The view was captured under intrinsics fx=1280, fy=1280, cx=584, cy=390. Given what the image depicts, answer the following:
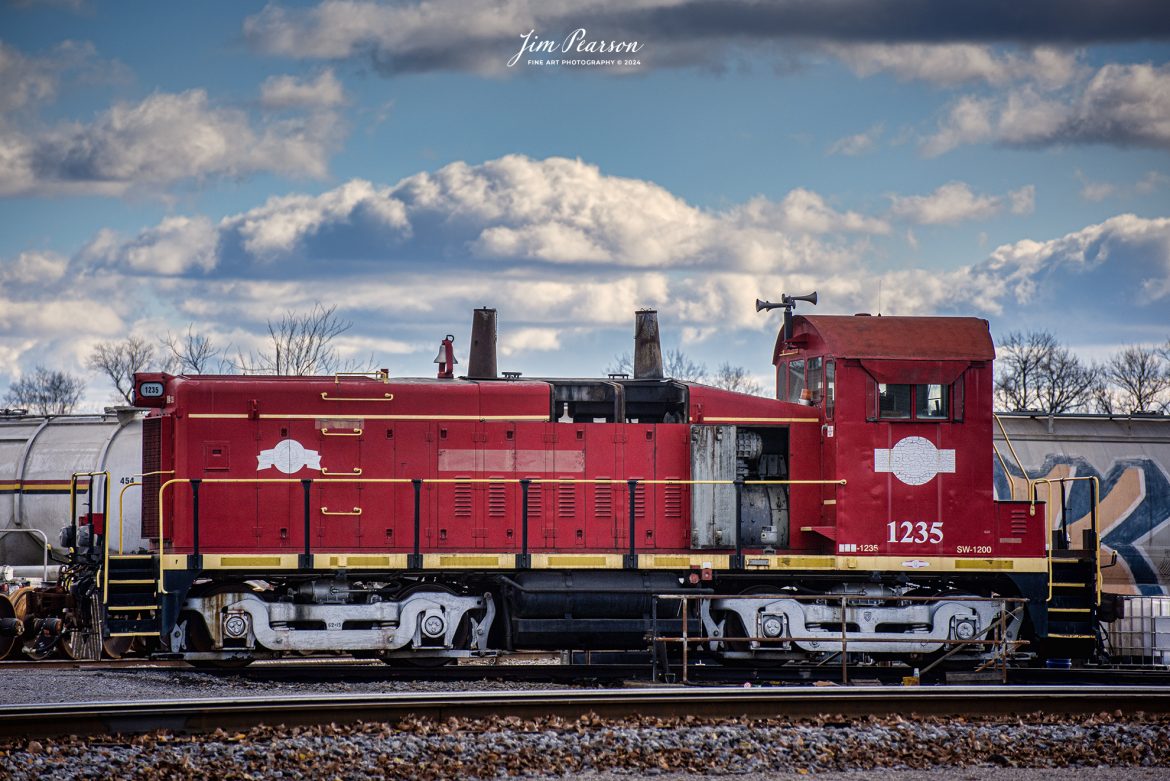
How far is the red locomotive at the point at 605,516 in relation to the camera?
1418 centimetres

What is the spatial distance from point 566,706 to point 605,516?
3924mm

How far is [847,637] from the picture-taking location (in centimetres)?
1412

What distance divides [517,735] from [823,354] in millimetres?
6317

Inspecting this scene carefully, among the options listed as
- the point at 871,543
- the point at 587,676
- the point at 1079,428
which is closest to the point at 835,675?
the point at 871,543

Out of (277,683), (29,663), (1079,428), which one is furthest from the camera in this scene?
(1079,428)

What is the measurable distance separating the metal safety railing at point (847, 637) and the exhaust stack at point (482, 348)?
354cm

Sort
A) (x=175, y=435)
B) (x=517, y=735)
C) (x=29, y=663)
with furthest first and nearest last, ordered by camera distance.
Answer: (x=29, y=663) → (x=175, y=435) → (x=517, y=735)

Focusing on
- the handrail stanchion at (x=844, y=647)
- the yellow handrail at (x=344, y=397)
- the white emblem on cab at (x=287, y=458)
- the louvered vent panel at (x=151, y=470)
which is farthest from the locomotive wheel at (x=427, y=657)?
the handrail stanchion at (x=844, y=647)

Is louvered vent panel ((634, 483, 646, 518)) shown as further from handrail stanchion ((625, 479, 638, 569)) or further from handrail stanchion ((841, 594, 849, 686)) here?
handrail stanchion ((841, 594, 849, 686))

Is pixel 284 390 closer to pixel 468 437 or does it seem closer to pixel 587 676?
pixel 468 437

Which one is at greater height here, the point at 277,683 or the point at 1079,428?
the point at 1079,428

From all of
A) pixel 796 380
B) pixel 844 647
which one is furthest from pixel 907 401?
pixel 844 647

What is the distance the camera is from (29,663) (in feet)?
51.1

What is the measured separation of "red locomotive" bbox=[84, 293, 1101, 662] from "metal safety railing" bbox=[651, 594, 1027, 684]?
0.19ft
